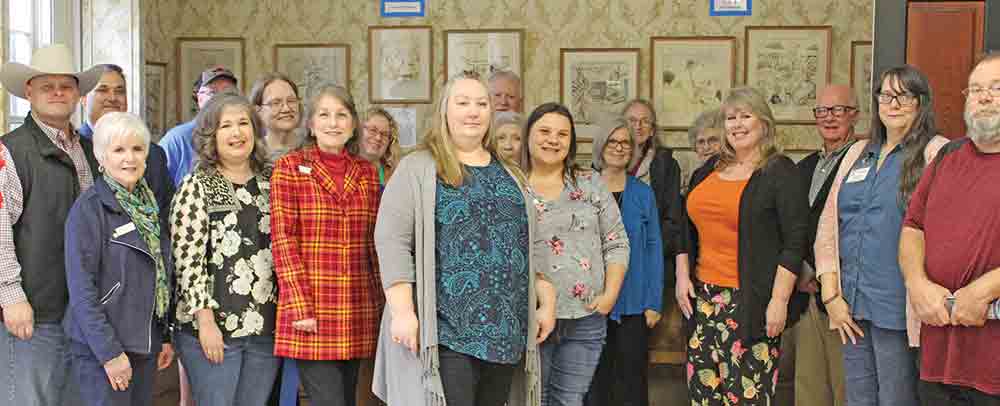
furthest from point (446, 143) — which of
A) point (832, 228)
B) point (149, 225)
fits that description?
point (832, 228)

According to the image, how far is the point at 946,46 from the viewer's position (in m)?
4.04

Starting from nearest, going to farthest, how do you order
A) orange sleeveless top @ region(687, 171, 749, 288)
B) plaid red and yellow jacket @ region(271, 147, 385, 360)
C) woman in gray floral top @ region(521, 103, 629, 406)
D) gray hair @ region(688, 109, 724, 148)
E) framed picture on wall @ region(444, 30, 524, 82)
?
1. plaid red and yellow jacket @ region(271, 147, 385, 360)
2. woman in gray floral top @ region(521, 103, 629, 406)
3. orange sleeveless top @ region(687, 171, 749, 288)
4. gray hair @ region(688, 109, 724, 148)
5. framed picture on wall @ region(444, 30, 524, 82)

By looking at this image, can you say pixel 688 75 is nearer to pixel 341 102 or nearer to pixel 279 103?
pixel 279 103

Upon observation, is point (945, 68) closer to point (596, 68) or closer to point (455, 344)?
point (455, 344)

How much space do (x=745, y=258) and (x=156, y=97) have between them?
13.7ft

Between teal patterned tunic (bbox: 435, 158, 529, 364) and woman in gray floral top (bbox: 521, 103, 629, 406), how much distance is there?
0.66 metres

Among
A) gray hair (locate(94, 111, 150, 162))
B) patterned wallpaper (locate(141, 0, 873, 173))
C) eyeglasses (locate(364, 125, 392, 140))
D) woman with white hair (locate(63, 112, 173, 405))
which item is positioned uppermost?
patterned wallpaper (locate(141, 0, 873, 173))

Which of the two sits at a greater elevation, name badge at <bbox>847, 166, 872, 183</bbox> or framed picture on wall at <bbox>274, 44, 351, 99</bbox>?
framed picture on wall at <bbox>274, 44, 351, 99</bbox>

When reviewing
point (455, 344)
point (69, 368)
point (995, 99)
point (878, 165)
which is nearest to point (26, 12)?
point (69, 368)

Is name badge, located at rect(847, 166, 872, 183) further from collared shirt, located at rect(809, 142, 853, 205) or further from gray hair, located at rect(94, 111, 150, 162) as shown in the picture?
gray hair, located at rect(94, 111, 150, 162)

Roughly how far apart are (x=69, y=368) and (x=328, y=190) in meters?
1.04

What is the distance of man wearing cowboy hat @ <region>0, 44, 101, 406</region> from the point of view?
10.2ft

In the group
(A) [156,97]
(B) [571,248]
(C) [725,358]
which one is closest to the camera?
(B) [571,248]

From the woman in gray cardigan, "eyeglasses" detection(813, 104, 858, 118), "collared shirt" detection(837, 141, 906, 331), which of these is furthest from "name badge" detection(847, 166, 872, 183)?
the woman in gray cardigan
